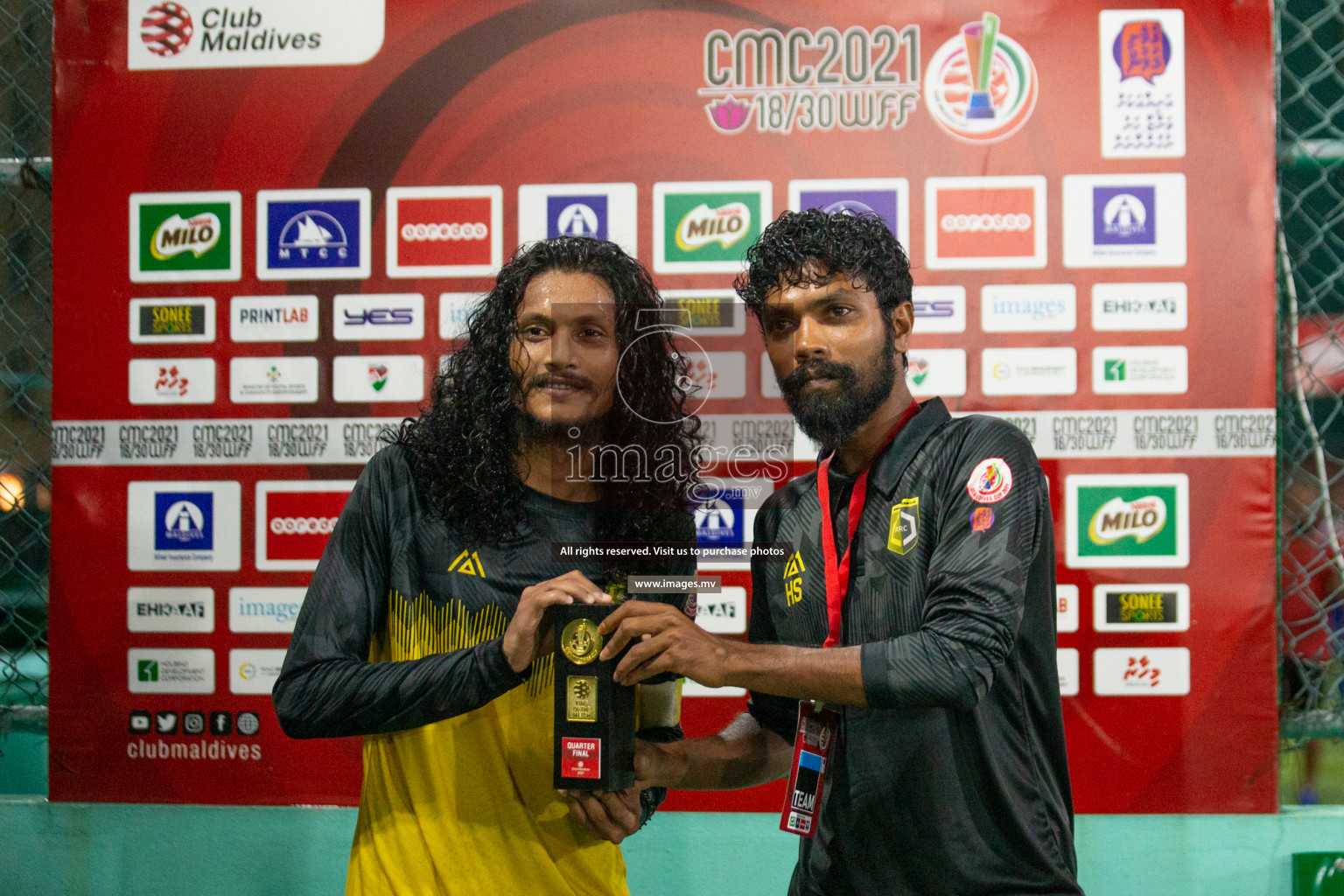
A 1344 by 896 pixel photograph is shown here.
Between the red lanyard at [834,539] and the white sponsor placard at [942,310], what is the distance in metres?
0.87

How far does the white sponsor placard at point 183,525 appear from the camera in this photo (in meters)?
2.43

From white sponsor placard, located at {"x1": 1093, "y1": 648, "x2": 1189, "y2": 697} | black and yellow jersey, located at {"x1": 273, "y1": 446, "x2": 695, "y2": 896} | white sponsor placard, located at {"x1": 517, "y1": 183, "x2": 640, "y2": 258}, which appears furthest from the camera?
white sponsor placard, located at {"x1": 517, "y1": 183, "x2": 640, "y2": 258}

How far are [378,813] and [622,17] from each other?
1989 mm

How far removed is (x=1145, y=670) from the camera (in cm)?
227

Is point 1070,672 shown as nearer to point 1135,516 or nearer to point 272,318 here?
point 1135,516

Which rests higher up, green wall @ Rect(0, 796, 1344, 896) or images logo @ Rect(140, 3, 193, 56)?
images logo @ Rect(140, 3, 193, 56)

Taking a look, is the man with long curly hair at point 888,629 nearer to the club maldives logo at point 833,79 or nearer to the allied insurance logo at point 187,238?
the club maldives logo at point 833,79

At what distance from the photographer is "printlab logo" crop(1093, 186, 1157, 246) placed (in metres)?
2.29

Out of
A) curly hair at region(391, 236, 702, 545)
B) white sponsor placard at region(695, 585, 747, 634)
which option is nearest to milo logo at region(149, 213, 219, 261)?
curly hair at region(391, 236, 702, 545)

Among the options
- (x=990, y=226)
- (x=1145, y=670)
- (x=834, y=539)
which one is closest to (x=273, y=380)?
(x=834, y=539)

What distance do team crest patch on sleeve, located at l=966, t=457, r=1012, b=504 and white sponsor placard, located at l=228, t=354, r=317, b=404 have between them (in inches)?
69.3

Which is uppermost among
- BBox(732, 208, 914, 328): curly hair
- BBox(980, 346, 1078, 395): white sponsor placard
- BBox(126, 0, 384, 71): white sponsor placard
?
BBox(126, 0, 384, 71): white sponsor placard

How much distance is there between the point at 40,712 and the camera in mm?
2512

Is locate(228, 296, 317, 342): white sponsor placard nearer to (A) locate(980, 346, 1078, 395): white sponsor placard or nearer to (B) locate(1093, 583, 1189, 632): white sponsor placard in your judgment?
(A) locate(980, 346, 1078, 395): white sponsor placard
